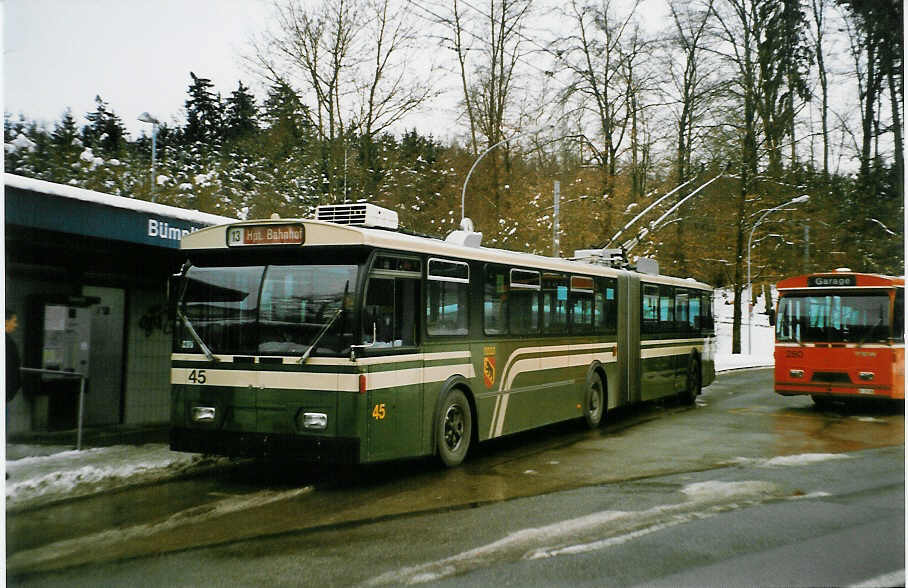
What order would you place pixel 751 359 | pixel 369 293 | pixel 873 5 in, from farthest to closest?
pixel 751 359 < pixel 873 5 < pixel 369 293

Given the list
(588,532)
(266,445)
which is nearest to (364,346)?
(266,445)

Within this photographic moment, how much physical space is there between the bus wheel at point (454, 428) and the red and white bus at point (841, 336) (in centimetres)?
904

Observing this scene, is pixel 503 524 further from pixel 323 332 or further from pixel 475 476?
pixel 323 332

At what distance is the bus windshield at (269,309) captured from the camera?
28.1ft

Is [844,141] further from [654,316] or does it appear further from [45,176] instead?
[45,176]

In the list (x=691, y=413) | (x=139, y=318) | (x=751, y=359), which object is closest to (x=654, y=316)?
(x=691, y=413)

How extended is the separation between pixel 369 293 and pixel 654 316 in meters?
9.38

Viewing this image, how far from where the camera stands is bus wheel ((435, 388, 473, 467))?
9773 millimetres

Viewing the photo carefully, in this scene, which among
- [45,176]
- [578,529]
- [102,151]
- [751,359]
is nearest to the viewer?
[578,529]

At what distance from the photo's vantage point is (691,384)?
61.1 feet

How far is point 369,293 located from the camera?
28.4 feet

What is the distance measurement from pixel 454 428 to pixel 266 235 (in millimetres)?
3149

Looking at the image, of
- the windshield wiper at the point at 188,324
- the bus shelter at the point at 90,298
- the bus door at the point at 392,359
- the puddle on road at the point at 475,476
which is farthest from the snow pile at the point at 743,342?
the windshield wiper at the point at 188,324

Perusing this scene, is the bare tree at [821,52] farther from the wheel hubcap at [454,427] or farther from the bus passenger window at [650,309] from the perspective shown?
the wheel hubcap at [454,427]
